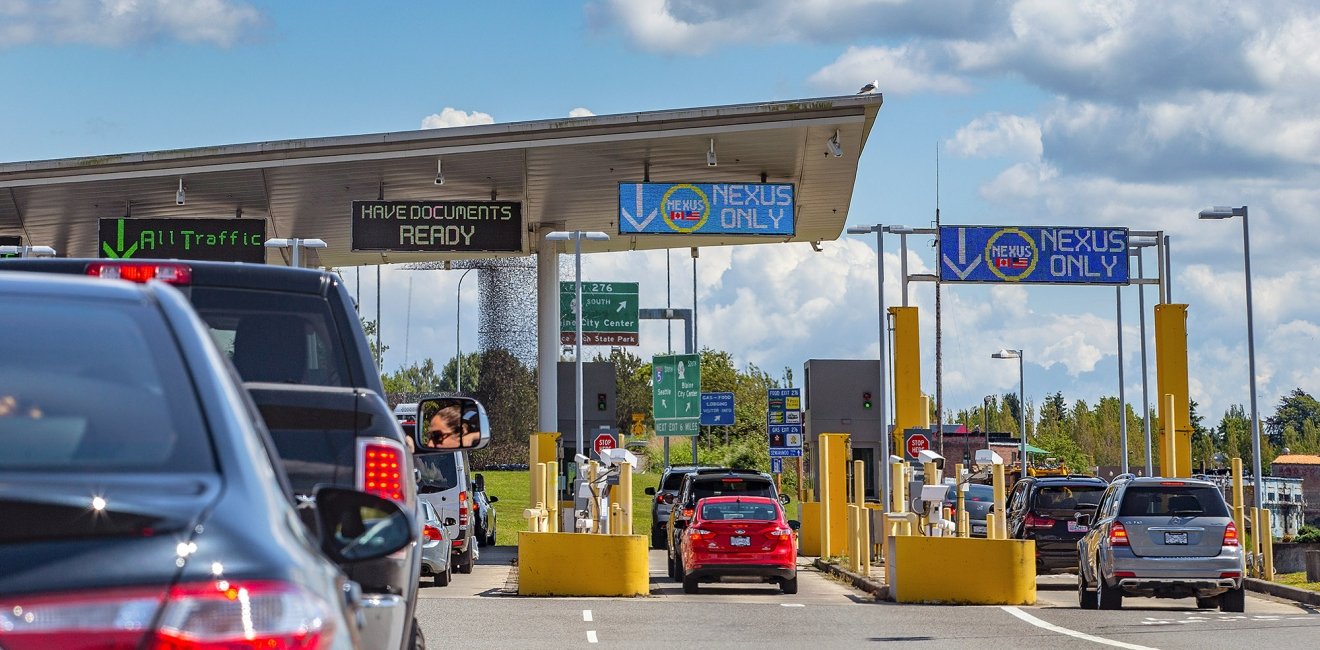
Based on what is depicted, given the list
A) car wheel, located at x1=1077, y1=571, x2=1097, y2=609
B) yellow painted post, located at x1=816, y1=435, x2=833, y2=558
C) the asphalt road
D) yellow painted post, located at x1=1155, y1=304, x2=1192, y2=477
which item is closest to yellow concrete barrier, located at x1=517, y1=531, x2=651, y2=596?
the asphalt road

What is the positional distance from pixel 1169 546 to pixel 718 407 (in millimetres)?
48168

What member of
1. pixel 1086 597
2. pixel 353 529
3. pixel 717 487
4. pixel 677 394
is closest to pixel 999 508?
pixel 1086 597

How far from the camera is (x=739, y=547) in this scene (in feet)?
82.4

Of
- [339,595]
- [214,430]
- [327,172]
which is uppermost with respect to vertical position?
[327,172]

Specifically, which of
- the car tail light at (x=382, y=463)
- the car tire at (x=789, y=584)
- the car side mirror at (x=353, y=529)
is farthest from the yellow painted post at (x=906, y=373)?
the car side mirror at (x=353, y=529)

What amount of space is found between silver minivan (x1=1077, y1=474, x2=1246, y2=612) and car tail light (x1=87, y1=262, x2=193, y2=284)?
15695 millimetres

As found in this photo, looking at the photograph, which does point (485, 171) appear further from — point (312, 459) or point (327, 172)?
point (312, 459)

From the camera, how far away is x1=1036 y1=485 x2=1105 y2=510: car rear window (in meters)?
29.2

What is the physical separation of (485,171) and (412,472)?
2421 centimetres

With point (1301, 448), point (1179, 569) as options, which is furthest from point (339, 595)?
point (1301, 448)

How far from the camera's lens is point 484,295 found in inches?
4178

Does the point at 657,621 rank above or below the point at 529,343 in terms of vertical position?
below

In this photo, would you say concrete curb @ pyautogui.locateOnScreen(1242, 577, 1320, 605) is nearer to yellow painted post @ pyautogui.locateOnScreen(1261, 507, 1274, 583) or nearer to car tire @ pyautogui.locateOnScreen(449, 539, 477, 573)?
yellow painted post @ pyautogui.locateOnScreen(1261, 507, 1274, 583)

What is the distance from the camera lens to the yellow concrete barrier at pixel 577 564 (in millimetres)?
22984
